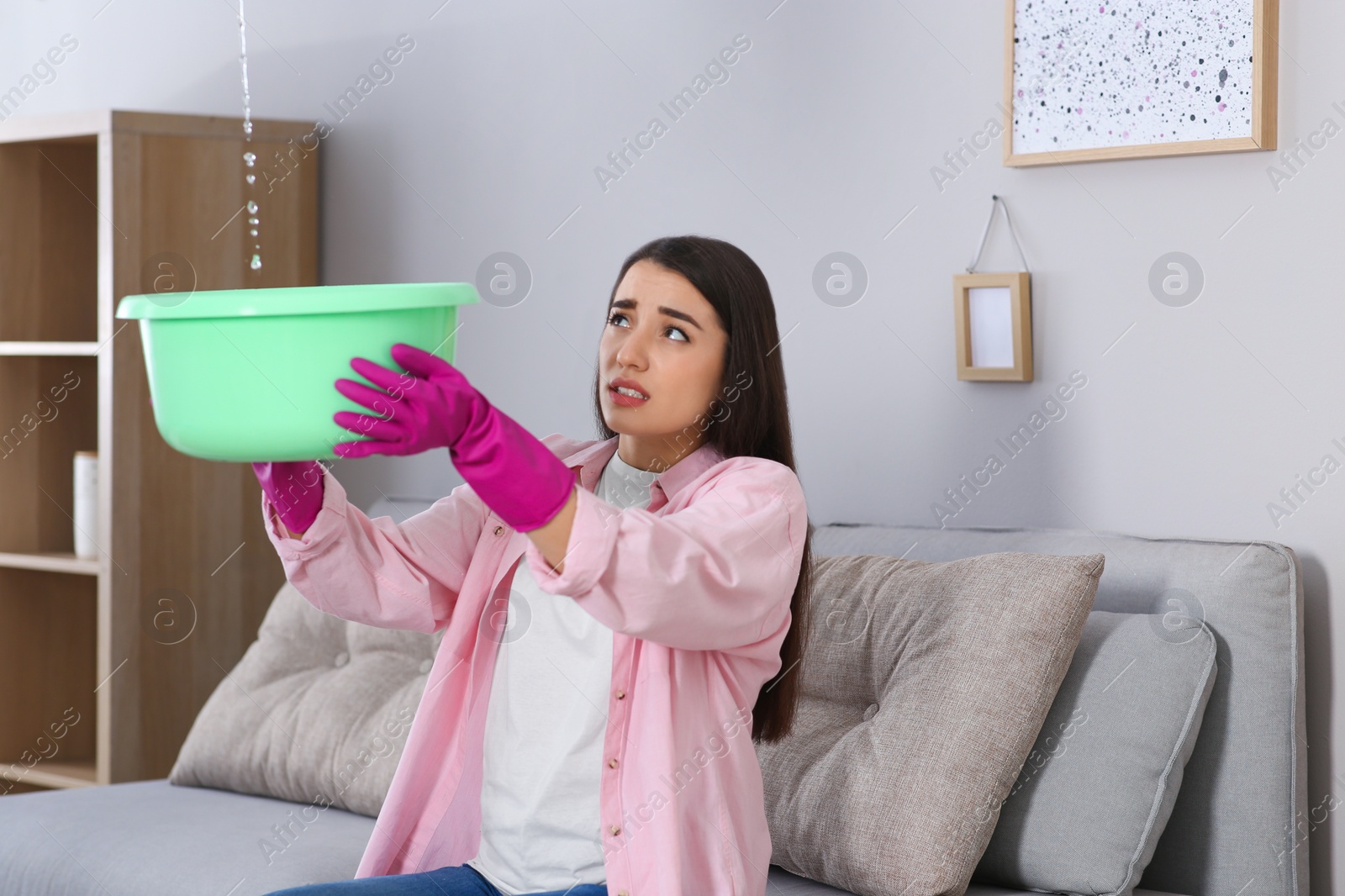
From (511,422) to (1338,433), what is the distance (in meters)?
1.15

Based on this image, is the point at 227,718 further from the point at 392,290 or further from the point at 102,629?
the point at 392,290

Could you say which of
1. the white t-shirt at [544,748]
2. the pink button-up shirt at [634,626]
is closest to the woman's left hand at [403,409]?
the pink button-up shirt at [634,626]

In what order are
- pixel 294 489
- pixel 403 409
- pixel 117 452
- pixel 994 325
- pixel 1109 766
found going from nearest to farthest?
1. pixel 403 409
2. pixel 294 489
3. pixel 1109 766
4. pixel 994 325
5. pixel 117 452

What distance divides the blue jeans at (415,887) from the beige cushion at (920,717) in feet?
1.35

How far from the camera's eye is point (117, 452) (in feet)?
8.53

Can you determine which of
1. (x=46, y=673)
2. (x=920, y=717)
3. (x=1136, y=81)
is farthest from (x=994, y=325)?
(x=46, y=673)

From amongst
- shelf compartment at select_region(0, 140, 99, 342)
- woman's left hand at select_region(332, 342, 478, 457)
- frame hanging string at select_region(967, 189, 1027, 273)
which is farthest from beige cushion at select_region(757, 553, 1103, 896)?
shelf compartment at select_region(0, 140, 99, 342)

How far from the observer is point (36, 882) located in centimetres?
195

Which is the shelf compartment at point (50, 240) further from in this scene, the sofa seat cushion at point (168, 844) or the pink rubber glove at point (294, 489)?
the pink rubber glove at point (294, 489)

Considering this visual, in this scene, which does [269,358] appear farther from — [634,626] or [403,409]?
[634,626]

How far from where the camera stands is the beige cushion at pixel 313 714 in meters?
2.12

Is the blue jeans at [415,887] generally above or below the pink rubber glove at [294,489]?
below

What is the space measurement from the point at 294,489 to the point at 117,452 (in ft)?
4.86

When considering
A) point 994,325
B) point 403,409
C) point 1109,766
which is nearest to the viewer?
point 403,409
